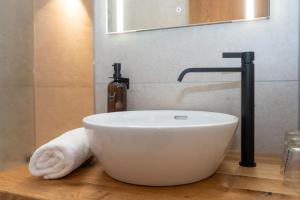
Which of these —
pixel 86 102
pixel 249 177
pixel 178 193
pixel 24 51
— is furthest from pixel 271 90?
pixel 24 51

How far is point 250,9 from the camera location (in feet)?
2.44

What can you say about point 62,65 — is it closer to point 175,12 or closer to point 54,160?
point 175,12

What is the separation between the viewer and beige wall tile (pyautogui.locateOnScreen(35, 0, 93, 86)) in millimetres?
1144

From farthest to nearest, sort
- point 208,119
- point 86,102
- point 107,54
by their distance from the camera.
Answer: point 86,102
point 107,54
point 208,119

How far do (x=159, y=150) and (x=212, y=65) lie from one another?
45cm

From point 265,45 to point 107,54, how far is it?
547 mm

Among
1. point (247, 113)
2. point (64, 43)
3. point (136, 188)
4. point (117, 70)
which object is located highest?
point (64, 43)

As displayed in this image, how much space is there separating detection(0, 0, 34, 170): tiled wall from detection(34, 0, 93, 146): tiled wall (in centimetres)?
4

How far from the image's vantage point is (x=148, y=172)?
0.45m

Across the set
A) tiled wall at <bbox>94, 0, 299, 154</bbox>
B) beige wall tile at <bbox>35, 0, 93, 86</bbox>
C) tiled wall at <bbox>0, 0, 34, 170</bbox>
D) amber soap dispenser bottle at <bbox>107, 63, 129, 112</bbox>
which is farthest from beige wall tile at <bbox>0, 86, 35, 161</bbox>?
amber soap dispenser bottle at <bbox>107, 63, 129, 112</bbox>

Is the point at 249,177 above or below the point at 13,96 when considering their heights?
below

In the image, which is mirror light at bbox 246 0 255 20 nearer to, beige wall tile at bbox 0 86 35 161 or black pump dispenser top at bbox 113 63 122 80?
black pump dispenser top at bbox 113 63 122 80

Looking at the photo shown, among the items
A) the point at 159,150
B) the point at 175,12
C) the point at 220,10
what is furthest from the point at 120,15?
the point at 159,150

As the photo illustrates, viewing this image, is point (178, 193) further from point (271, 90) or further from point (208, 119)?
point (271, 90)
